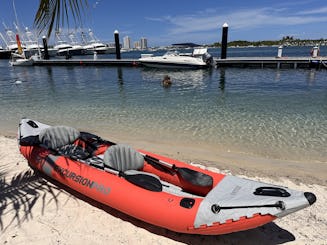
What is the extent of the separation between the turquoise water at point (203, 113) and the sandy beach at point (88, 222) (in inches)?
90.8

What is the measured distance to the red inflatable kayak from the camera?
267 cm

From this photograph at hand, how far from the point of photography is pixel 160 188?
3.36m

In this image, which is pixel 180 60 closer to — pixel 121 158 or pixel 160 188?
pixel 121 158

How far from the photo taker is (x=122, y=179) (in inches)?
140

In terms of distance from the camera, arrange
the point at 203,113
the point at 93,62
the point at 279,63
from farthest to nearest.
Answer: the point at 93,62
the point at 279,63
the point at 203,113

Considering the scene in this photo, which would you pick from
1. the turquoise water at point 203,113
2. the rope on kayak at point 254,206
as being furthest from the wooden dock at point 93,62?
the rope on kayak at point 254,206

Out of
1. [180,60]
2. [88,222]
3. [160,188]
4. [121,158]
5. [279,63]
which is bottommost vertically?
[88,222]

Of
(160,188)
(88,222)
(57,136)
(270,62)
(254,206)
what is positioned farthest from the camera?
(270,62)

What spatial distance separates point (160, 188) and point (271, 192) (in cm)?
137

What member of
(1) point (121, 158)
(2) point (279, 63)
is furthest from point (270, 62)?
(1) point (121, 158)

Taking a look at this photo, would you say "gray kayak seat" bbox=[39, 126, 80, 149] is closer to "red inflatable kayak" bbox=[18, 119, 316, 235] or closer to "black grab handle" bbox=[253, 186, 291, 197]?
"red inflatable kayak" bbox=[18, 119, 316, 235]

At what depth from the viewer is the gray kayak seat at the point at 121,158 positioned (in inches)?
153

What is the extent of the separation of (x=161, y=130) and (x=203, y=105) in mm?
3850

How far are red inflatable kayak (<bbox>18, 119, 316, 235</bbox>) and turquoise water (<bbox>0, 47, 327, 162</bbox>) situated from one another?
2.96 metres
